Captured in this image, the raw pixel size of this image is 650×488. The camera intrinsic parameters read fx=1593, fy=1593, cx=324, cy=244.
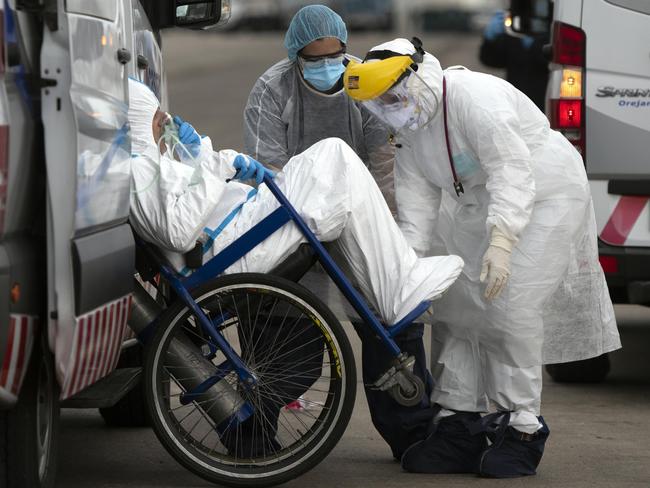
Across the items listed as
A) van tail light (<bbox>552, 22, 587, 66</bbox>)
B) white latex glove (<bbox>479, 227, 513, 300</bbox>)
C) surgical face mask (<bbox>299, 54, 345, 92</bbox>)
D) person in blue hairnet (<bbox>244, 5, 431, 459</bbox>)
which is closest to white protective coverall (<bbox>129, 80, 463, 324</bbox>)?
white latex glove (<bbox>479, 227, 513, 300</bbox>)

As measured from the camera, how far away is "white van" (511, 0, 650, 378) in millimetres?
7059

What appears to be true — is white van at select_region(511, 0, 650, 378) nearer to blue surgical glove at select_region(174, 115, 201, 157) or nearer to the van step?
blue surgical glove at select_region(174, 115, 201, 157)

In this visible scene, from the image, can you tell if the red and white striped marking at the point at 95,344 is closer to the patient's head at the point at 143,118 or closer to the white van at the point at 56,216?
the white van at the point at 56,216

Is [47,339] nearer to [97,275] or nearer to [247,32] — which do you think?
[97,275]

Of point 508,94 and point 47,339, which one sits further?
point 508,94

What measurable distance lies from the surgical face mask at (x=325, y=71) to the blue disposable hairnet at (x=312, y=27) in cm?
8

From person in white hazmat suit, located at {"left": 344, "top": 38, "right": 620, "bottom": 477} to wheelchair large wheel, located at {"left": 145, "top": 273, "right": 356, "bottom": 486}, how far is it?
0.55 m

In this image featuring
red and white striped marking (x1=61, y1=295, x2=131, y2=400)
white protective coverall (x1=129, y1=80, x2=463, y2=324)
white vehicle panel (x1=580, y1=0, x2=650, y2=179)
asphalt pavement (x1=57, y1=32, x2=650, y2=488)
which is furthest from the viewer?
white vehicle panel (x1=580, y1=0, x2=650, y2=179)

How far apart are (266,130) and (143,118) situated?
110cm

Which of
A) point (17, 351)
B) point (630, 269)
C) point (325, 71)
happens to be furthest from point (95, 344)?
point (630, 269)

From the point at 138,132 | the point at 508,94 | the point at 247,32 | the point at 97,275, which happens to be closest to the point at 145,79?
the point at 138,132

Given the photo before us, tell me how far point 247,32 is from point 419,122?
249 feet

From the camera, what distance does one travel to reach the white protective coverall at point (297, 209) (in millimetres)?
5203

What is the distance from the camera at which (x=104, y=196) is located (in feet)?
15.4
